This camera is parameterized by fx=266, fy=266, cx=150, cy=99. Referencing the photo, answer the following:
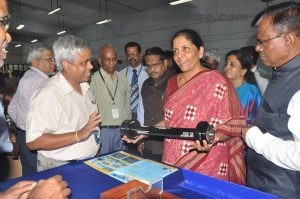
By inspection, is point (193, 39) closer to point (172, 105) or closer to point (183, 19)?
point (172, 105)

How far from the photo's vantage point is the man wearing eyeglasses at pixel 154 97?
2.54 meters

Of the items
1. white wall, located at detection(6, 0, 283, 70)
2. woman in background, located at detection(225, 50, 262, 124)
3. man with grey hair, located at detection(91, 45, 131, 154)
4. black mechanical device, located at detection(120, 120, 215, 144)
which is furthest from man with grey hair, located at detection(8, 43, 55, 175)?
white wall, located at detection(6, 0, 283, 70)

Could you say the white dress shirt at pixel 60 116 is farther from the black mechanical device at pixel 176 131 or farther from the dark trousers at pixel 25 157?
the dark trousers at pixel 25 157

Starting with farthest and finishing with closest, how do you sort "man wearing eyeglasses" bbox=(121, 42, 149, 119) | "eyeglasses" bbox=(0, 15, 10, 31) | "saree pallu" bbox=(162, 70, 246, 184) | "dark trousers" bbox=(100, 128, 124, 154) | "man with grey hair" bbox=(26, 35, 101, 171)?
"man wearing eyeglasses" bbox=(121, 42, 149, 119) < "dark trousers" bbox=(100, 128, 124, 154) < "saree pallu" bbox=(162, 70, 246, 184) < "man with grey hair" bbox=(26, 35, 101, 171) < "eyeglasses" bbox=(0, 15, 10, 31)

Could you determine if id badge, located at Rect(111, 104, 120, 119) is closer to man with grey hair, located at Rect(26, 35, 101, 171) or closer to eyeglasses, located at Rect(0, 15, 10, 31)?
man with grey hair, located at Rect(26, 35, 101, 171)

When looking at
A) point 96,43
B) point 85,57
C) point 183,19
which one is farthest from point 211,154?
point 96,43

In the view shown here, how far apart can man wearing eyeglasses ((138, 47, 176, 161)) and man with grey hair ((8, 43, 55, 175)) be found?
1096 mm

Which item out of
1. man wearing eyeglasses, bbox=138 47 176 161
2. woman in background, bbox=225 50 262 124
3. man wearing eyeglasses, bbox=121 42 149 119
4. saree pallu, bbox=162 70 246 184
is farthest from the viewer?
man wearing eyeglasses, bbox=121 42 149 119

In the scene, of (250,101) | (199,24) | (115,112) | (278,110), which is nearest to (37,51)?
(115,112)

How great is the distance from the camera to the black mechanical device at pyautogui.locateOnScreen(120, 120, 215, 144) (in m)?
1.35

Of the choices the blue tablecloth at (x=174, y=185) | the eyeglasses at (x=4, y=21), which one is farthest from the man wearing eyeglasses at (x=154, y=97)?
the eyeglasses at (x=4, y=21)

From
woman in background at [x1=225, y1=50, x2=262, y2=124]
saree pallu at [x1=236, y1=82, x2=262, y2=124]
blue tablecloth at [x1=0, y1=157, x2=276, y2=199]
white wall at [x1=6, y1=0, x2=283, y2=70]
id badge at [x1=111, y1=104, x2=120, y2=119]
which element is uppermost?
white wall at [x1=6, y1=0, x2=283, y2=70]

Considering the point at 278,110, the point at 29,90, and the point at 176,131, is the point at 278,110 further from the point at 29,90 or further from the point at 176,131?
the point at 29,90

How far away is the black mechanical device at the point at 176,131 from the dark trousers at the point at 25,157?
166cm
